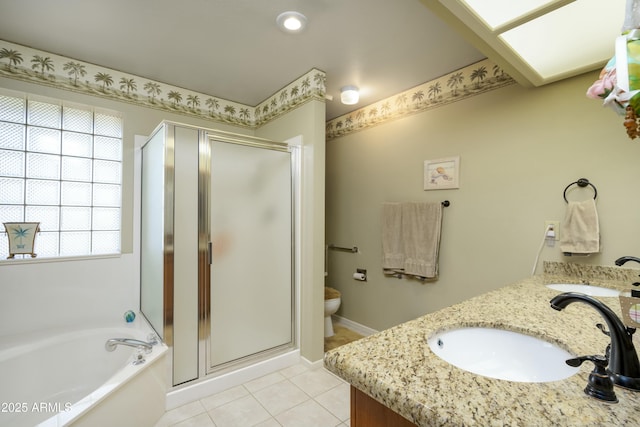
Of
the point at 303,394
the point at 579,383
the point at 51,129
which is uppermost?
the point at 51,129

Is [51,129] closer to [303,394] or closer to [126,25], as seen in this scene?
[126,25]

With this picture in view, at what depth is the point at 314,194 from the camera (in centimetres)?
231

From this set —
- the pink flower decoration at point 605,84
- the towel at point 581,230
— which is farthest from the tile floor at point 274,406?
the pink flower decoration at point 605,84

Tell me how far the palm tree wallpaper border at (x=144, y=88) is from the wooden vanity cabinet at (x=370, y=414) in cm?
214

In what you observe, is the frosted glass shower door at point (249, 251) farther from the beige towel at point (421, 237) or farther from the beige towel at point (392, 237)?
the beige towel at point (421, 237)

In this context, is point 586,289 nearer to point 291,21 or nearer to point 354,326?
point 354,326

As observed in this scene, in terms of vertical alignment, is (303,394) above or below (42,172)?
below

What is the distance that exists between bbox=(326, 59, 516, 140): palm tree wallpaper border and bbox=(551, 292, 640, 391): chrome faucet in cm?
191

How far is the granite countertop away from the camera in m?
0.51

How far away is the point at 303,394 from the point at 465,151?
7.25 ft

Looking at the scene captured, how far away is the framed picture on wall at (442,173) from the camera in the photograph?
2.28 meters

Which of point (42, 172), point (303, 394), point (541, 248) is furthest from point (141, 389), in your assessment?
point (541, 248)

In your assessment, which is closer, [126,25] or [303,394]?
[126,25]

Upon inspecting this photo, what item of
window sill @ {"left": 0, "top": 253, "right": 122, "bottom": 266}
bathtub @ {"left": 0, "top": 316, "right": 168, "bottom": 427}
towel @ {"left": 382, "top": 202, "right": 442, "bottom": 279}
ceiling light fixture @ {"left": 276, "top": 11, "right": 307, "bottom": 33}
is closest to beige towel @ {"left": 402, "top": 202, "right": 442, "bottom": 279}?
towel @ {"left": 382, "top": 202, "right": 442, "bottom": 279}
